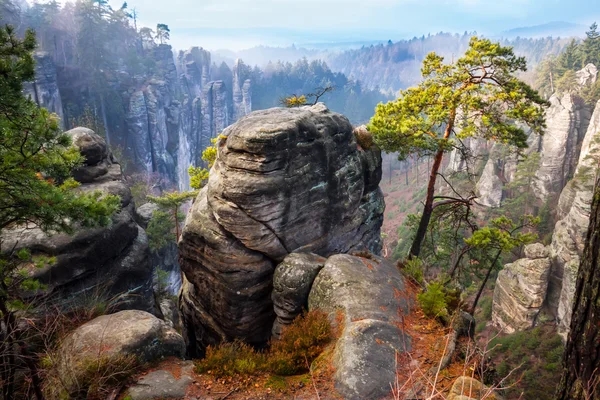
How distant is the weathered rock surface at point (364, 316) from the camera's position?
7391mm

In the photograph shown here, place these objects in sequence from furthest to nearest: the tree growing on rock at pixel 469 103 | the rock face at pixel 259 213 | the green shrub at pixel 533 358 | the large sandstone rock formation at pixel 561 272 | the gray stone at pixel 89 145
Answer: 1. the large sandstone rock formation at pixel 561 272
2. the green shrub at pixel 533 358
3. the gray stone at pixel 89 145
4. the rock face at pixel 259 213
5. the tree growing on rock at pixel 469 103

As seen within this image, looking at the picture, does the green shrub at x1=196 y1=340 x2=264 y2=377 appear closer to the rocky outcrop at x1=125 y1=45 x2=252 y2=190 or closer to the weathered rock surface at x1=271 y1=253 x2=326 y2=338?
the weathered rock surface at x1=271 y1=253 x2=326 y2=338

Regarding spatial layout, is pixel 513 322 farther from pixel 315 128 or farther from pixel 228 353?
pixel 228 353

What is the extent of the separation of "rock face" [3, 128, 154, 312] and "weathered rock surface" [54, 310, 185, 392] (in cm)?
160

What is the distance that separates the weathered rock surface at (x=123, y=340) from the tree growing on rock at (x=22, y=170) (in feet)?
3.80

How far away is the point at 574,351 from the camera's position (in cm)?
322

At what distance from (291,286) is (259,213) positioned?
277cm

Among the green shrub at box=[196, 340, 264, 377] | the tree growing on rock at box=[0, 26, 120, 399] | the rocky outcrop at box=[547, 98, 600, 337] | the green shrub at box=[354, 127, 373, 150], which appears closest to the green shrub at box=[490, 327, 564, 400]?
the rocky outcrop at box=[547, 98, 600, 337]

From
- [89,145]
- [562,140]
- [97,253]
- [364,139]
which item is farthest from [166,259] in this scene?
[562,140]

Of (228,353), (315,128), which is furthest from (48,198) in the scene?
(315,128)

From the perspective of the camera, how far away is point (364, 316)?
944cm

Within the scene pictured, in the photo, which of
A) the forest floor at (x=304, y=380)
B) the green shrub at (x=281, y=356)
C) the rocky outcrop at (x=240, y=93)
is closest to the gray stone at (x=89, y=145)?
the forest floor at (x=304, y=380)

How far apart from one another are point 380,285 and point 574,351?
25.8ft

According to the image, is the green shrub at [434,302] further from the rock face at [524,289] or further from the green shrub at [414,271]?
the rock face at [524,289]
